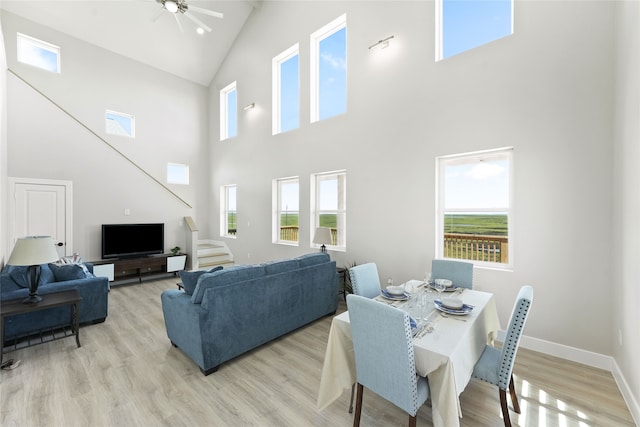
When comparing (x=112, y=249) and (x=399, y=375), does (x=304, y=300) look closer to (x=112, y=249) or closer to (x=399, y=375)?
(x=399, y=375)

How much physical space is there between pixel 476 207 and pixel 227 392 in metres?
3.43

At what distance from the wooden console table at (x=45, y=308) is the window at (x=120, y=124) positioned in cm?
459

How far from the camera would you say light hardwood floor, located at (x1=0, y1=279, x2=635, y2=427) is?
194 centimetres

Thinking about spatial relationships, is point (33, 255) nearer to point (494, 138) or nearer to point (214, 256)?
point (214, 256)

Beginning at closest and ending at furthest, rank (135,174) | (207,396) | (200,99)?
(207,396) → (135,174) → (200,99)

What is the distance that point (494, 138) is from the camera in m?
3.16

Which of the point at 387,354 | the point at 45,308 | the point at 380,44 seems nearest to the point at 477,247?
the point at 387,354

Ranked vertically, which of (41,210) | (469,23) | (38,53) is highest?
(38,53)

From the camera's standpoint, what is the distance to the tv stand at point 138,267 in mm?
5473

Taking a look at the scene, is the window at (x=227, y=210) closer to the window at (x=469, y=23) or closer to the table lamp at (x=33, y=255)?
the table lamp at (x=33, y=255)

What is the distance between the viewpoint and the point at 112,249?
579cm

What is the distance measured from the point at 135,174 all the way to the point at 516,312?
763 cm

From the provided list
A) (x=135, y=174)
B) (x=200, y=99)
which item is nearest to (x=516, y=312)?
(x=135, y=174)

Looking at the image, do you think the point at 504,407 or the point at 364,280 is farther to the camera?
the point at 364,280
